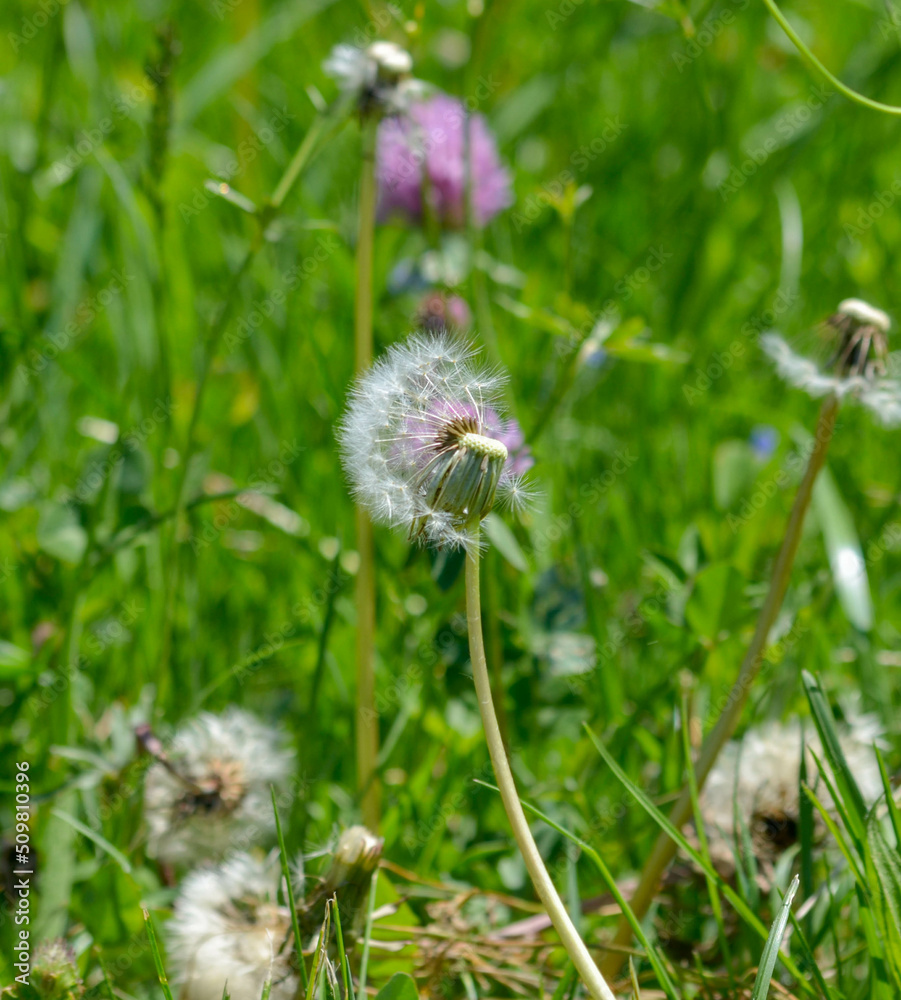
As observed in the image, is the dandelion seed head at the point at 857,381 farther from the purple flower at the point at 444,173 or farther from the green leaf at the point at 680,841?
the purple flower at the point at 444,173

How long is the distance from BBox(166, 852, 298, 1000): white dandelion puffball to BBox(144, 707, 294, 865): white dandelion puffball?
0.09 m

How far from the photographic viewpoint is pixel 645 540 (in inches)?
Result: 82.6

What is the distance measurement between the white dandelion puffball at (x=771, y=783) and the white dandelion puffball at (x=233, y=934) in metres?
0.54

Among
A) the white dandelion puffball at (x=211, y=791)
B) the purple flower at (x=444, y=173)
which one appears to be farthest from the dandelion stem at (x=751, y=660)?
the purple flower at (x=444, y=173)

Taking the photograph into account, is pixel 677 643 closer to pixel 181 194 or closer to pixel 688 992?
pixel 688 992

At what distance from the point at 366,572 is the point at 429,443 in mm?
470

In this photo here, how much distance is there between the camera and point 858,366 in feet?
4.10

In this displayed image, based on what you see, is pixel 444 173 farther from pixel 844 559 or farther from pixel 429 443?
pixel 429 443

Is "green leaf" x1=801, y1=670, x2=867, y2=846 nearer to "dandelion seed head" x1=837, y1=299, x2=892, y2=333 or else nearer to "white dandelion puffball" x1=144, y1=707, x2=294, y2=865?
"dandelion seed head" x1=837, y1=299, x2=892, y2=333

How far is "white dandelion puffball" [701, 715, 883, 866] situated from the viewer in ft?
4.59

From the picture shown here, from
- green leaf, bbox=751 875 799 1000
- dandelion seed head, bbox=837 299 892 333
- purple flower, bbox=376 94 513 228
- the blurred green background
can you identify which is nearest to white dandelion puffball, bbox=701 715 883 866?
the blurred green background

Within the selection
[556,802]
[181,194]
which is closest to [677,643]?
[556,802]

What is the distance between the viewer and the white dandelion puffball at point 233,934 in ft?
3.88

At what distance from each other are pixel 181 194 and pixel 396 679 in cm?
188
